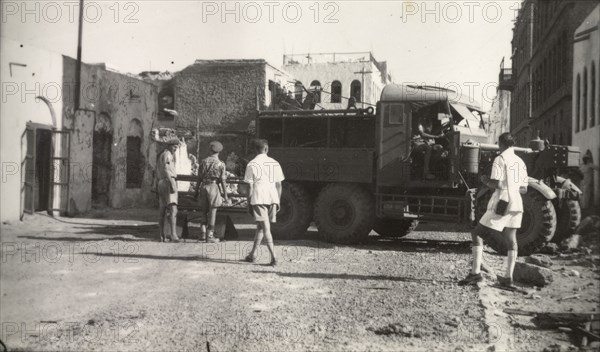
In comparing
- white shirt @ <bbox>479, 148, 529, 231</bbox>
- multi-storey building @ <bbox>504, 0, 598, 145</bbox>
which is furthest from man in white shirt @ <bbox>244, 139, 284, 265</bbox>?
multi-storey building @ <bbox>504, 0, 598, 145</bbox>

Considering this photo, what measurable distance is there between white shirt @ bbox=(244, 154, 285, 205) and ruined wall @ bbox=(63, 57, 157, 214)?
28.5 ft

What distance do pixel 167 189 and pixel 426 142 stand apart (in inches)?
186

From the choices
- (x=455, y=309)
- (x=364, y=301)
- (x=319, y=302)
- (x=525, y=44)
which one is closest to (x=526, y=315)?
(x=455, y=309)

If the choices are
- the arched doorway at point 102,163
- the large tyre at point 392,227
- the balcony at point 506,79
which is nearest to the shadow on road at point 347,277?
the large tyre at point 392,227

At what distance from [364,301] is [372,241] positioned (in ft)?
17.4

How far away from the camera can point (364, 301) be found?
5598 millimetres

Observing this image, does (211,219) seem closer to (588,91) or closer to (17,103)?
(17,103)

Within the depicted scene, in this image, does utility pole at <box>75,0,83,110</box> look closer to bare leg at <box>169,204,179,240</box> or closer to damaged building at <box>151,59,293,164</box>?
bare leg at <box>169,204,179,240</box>

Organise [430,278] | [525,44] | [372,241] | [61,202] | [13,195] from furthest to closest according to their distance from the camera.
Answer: [525,44]
[61,202]
[13,195]
[372,241]
[430,278]

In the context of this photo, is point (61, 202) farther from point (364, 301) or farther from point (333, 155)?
point (364, 301)

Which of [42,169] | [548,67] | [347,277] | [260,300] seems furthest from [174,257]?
[548,67]

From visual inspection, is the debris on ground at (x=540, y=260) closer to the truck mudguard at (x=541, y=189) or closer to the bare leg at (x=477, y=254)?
the truck mudguard at (x=541, y=189)

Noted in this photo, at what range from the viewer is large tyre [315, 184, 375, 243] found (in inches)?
394

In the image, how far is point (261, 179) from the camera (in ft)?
24.9
